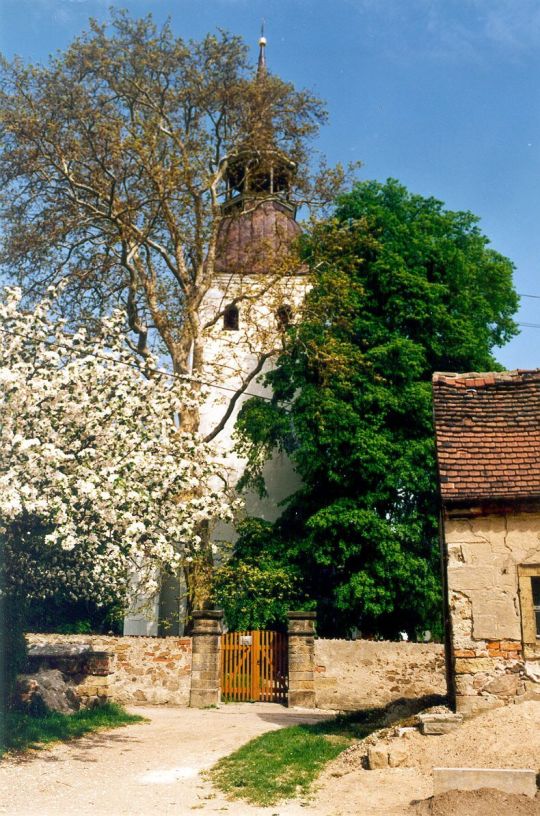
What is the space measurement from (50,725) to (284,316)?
14671mm

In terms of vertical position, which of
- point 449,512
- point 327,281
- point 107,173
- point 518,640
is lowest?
point 518,640

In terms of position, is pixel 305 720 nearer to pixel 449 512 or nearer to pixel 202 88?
pixel 449 512

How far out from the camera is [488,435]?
1207 centimetres

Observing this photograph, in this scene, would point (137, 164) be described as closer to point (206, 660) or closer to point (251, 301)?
point (251, 301)

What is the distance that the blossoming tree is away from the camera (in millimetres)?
11500

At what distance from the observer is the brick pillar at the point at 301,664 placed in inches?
733

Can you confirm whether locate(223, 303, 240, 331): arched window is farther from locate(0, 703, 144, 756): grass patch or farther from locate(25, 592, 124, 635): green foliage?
locate(0, 703, 144, 756): grass patch

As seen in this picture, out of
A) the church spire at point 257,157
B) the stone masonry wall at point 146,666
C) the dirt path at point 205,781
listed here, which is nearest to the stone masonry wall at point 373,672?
the stone masonry wall at point 146,666

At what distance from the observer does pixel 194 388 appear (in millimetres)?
19500

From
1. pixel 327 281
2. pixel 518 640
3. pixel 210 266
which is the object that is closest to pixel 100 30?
pixel 210 266

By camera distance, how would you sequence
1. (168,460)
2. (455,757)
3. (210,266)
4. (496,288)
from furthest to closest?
1. (496,288)
2. (210,266)
3. (168,460)
4. (455,757)

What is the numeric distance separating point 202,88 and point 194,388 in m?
9.20

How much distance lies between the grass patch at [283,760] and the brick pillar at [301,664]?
4.16 meters

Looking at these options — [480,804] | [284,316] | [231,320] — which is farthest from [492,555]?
[231,320]
